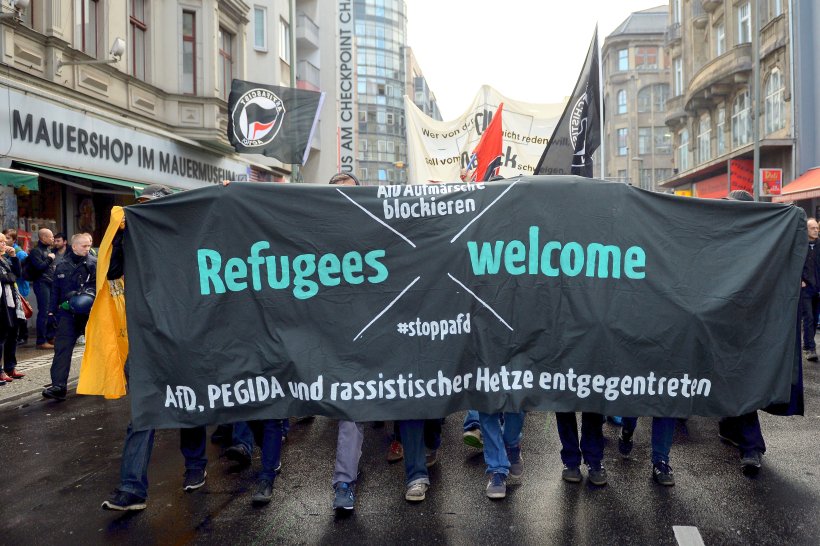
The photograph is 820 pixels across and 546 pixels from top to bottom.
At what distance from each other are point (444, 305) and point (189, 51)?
17931 mm

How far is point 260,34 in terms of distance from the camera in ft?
88.0

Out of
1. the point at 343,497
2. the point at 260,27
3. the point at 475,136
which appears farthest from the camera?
the point at 260,27

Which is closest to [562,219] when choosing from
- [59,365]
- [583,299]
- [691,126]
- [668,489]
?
[583,299]

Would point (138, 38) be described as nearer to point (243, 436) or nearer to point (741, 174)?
point (243, 436)

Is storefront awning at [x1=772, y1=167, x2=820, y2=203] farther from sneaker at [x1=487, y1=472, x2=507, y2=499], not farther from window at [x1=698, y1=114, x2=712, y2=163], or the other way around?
sneaker at [x1=487, y1=472, x2=507, y2=499]

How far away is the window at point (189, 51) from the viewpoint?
2008 cm

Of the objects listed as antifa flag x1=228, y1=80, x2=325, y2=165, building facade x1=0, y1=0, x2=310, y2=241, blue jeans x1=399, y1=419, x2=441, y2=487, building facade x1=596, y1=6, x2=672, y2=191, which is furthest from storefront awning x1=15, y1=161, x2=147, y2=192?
building facade x1=596, y1=6, x2=672, y2=191

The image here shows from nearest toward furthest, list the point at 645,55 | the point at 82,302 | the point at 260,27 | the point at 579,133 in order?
the point at 82,302 < the point at 579,133 < the point at 260,27 < the point at 645,55

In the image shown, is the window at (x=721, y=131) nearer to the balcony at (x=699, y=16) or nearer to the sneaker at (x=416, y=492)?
the balcony at (x=699, y=16)

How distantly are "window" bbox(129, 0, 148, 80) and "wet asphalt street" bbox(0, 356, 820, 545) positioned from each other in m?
14.0

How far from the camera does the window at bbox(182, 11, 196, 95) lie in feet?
65.9

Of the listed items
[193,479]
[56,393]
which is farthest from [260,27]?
[193,479]

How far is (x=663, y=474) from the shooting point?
492cm

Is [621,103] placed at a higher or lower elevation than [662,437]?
higher
